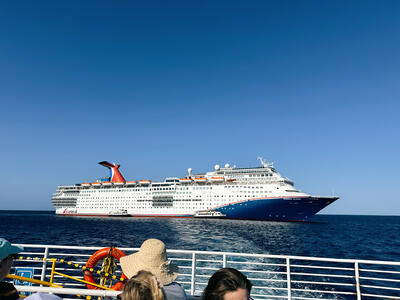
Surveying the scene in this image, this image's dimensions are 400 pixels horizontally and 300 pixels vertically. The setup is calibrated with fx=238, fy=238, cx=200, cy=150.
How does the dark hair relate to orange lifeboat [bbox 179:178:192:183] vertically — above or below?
below

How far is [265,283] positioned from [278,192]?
40241 millimetres

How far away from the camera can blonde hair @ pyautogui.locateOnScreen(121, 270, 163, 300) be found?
126cm

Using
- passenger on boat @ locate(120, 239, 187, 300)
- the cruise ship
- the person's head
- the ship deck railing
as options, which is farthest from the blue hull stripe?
the person's head

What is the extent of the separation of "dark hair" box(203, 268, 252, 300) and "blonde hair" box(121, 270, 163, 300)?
14.8 inches

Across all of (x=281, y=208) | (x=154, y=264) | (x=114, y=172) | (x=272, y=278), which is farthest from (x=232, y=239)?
(x=114, y=172)

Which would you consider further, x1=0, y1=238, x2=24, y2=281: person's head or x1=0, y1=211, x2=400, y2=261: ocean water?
x1=0, y1=211, x2=400, y2=261: ocean water

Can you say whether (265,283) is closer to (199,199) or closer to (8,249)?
(8,249)

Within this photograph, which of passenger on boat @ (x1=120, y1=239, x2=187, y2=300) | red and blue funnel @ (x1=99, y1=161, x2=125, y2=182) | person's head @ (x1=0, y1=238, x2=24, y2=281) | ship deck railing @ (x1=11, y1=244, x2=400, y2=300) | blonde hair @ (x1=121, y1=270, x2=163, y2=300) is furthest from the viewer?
red and blue funnel @ (x1=99, y1=161, x2=125, y2=182)

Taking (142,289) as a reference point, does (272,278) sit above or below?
below

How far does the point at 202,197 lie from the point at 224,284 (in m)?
53.1

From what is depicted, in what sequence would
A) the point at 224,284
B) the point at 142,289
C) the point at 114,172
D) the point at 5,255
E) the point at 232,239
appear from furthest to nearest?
the point at 114,172 → the point at 232,239 → the point at 5,255 → the point at 224,284 → the point at 142,289

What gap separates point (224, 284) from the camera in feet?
4.97

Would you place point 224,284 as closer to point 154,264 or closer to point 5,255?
point 154,264

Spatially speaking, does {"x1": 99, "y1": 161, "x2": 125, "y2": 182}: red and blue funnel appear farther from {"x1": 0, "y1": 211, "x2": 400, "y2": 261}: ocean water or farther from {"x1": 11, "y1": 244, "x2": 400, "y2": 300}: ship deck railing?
{"x1": 11, "y1": 244, "x2": 400, "y2": 300}: ship deck railing
